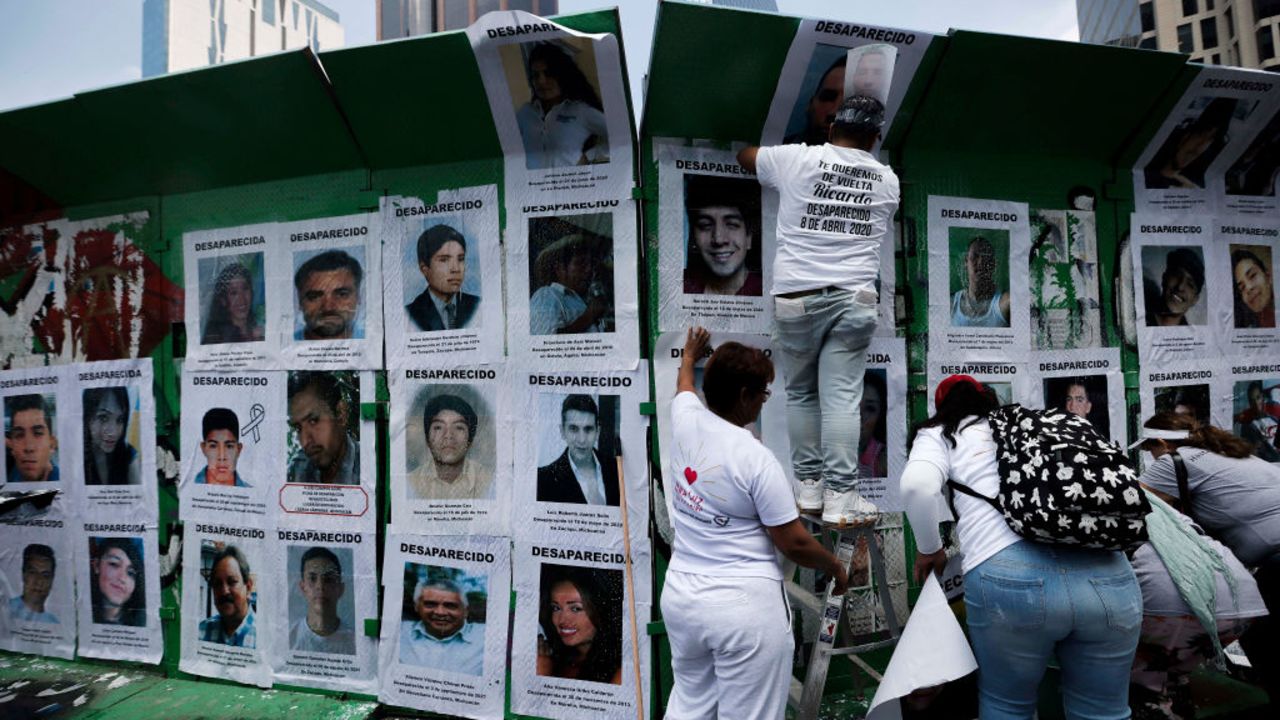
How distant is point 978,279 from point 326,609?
4.06 metres

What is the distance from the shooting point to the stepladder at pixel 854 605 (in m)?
2.69

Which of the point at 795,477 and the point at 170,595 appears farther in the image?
the point at 170,595

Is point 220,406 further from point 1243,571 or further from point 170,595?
point 1243,571

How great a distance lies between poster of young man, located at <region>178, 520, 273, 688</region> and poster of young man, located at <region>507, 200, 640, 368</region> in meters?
1.98

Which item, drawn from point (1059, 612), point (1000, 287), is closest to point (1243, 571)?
point (1059, 612)

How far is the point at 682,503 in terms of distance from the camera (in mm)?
2328

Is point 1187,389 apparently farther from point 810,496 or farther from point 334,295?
point 334,295

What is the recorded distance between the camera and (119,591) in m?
3.99

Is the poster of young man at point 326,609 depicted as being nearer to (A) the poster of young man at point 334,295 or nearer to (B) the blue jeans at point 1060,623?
(A) the poster of young man at point 334,295

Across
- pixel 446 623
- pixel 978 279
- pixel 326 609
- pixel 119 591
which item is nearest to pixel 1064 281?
pixel 978 279

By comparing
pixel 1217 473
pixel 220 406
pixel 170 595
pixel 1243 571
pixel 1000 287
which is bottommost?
pixel 170 595

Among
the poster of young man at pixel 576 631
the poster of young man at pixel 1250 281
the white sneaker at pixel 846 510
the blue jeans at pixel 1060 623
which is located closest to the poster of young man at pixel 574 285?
the poster of young man at pixel 576 631

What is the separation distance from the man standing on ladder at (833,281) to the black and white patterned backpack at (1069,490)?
627mm

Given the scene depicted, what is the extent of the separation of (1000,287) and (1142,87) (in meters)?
1.26
